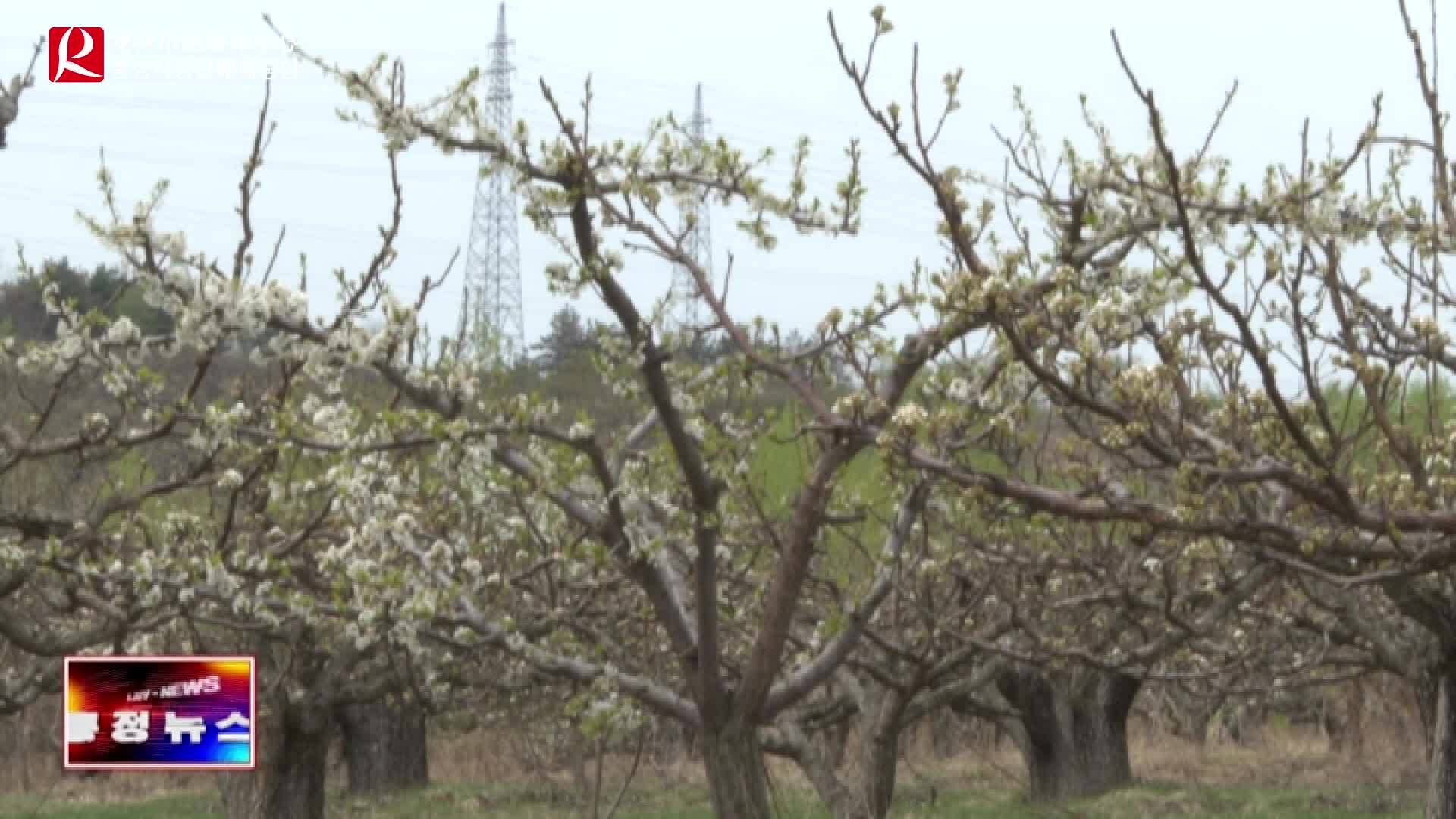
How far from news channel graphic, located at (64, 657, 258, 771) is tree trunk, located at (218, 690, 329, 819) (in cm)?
20

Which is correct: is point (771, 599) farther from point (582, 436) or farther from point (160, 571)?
point (160, 571)

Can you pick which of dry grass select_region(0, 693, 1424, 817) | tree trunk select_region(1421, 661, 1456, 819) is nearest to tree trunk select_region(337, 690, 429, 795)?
dry grass select_region(0, 693, 1424, 817)

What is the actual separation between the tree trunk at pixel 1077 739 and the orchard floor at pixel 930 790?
1.33 ft

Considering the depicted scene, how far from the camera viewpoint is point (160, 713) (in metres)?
9.13

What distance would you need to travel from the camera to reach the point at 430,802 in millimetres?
18141

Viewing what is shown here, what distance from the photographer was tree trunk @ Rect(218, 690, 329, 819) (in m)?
9.83

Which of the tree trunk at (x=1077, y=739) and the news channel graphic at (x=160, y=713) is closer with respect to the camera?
the news channel graphic at (x=160, y=713)

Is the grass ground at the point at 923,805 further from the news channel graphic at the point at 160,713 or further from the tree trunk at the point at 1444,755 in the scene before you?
the tree trunk at the point at 1444,755

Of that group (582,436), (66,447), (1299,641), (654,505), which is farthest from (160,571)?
(1299,641)

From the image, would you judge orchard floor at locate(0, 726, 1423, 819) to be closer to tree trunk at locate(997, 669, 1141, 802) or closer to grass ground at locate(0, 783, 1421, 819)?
grass ground at locate(0, 783, 1421, 819)

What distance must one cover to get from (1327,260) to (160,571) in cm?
513

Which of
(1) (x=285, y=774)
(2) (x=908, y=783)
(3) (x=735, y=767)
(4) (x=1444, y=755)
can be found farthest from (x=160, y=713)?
(2) (x=908, y=783)

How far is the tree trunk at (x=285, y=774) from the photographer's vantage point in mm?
9828

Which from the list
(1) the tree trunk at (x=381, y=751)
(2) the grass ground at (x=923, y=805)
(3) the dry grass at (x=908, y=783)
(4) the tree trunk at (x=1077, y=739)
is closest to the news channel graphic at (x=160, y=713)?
(3) the dry grass at (x=908, y=783)
